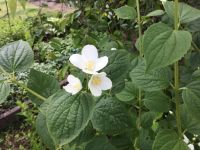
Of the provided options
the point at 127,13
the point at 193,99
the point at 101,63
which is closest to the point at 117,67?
the point at 101,63

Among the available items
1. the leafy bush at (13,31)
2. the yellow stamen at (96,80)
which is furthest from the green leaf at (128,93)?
the leafy bush at (13,31)

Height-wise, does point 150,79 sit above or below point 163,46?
below

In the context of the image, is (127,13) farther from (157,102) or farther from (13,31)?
(13,31)

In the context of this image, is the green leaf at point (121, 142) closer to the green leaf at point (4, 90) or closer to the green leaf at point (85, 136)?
the green leaf at point (85, 136)

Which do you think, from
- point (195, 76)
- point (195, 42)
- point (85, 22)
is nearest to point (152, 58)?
point (195, 76)

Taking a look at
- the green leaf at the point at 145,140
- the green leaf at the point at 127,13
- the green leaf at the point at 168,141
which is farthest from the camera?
the green leaf at the point at 127,13

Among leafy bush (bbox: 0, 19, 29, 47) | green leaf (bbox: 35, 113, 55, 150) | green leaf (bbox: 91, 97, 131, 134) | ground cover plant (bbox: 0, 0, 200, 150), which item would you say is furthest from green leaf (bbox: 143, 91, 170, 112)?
leafy bush (bbox: 0, 19, 29, 47)

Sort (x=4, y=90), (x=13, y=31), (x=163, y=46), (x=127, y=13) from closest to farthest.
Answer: (x=163, y=46), (x=4, y=90), (x=127, y=13), (x=13, y=31)
